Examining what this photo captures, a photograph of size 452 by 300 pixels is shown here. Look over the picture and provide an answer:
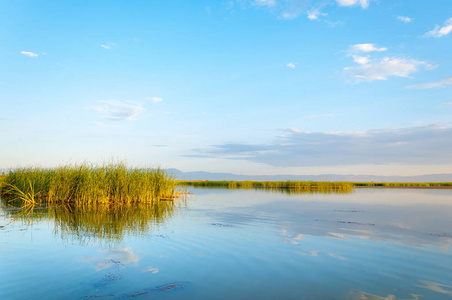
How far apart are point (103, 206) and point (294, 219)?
37.0ft

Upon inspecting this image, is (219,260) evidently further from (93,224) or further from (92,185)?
(92,185)

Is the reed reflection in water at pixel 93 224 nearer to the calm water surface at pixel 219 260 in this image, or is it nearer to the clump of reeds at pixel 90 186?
the calm water surface at pixel 219 260

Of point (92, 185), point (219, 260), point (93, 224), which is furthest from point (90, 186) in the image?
point (219, 260)

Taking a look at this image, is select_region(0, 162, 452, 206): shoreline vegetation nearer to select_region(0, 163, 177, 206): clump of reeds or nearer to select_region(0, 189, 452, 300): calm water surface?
select_region(0, 163, 177, 206): clump of reeds

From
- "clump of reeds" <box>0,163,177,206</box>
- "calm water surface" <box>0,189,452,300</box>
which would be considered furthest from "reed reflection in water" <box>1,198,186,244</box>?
"clump of reeds" <box>0,163,177,206</box>

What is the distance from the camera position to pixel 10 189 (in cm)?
2547

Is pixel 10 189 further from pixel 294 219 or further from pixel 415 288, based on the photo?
pixel 415 288

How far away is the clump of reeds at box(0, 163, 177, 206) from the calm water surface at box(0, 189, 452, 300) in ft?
17.9

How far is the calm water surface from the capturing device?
5281 mm

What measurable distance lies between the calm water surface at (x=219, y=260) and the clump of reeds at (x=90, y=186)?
5.46 m

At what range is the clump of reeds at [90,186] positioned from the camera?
17703 mm

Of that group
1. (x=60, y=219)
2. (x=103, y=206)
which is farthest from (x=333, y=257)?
(x=103, y=206)

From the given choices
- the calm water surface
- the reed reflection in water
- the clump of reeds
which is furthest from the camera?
the clump of reeds

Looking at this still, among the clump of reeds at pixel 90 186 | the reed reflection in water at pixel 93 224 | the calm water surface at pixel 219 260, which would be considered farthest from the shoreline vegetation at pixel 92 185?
the calm water surface at pixel 219 260
